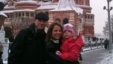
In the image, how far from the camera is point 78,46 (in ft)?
14.7

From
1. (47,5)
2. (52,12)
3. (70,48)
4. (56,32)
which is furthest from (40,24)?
(47,5)

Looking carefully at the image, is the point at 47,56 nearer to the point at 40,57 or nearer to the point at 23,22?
the point at 40,57

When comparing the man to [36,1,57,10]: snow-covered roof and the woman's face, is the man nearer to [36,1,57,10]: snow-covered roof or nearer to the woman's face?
the woman's face

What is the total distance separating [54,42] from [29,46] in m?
0.55

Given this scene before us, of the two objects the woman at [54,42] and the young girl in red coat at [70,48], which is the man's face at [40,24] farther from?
the young girl in red coat at [70,48]

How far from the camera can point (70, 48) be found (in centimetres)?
442

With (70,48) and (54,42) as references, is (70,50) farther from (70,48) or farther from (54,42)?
(54,42)

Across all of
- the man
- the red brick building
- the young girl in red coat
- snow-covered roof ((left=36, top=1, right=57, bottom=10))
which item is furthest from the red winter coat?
snow-covered roof ((left=36, top=1, right=57, bottom=10))

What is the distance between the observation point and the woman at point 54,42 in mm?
4184

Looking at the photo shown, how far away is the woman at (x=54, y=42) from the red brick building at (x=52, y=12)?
41.8 meters

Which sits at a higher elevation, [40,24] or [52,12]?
[40,24]

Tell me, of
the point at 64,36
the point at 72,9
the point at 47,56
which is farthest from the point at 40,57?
the point at 72,9

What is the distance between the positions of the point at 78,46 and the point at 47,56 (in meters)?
Answer: 0.65

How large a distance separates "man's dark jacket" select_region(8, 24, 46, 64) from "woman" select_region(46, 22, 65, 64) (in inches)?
11.6
